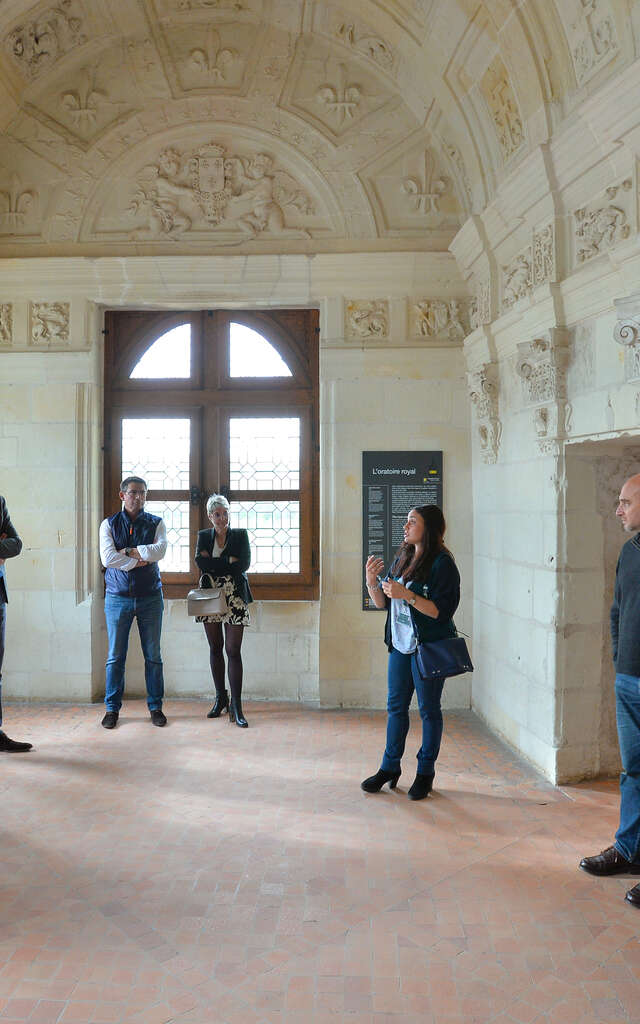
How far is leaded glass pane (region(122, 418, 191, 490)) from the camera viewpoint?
646 cm

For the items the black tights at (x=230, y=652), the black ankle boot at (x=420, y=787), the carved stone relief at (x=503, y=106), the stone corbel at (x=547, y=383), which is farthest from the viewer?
the black tights at (x=230, y=652)

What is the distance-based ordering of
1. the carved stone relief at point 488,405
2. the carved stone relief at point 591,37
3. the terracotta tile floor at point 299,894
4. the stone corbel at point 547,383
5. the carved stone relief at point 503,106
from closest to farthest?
the terracotta tile floor at point 299,894
the carved stone relief at point 591,37
the stone corbel at point 547,383
the carved stone relief at point 503,106
the carved stone relief at point 488,405

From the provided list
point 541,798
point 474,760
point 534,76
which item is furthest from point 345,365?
point 541,798

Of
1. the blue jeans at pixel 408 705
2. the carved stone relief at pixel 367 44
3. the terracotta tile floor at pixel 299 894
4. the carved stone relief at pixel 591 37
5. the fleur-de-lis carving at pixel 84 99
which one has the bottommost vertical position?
the terracotta tile floor at pixel 299 894

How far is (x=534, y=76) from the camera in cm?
441

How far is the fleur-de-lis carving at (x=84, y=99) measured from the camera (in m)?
6.18

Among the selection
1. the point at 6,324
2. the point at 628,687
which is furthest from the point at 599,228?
the point at 6,324

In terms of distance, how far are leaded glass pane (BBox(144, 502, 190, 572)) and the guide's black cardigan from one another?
4005mm

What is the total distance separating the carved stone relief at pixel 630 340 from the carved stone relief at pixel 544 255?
0.92 m

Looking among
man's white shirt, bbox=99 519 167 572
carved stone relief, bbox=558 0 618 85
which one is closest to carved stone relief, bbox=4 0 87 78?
man's white shirt, bbox=99 519 167 572

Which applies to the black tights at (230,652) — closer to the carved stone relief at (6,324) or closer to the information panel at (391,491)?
the information panel at (391,491)

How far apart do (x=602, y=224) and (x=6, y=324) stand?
4.68 metres

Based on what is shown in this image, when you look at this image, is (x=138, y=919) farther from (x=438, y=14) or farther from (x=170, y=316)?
(x=438, y=14)

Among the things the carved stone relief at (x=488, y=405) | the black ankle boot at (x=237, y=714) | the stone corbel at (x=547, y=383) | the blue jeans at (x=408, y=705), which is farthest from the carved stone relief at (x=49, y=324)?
the blue jeans at (x=408, y=705)
